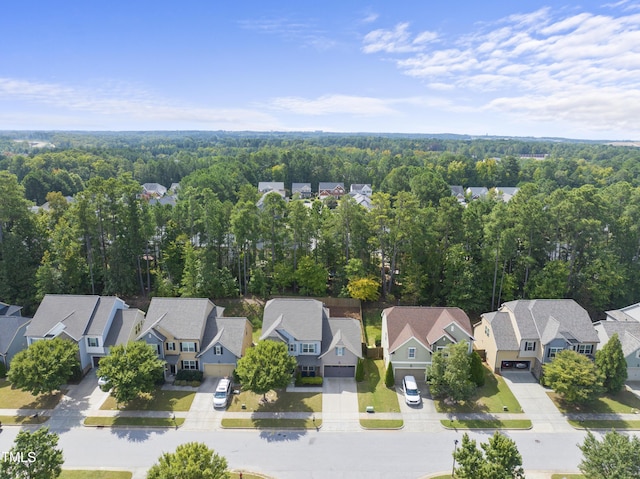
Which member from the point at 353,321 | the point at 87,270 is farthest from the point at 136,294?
the point at 353,321

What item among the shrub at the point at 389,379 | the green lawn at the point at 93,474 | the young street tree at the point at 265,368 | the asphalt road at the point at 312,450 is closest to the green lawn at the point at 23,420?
the asphalt road at the point at 312,450

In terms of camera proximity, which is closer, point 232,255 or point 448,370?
point 448,370

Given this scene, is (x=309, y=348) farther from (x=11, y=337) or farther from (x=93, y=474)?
(x=11, y=337)

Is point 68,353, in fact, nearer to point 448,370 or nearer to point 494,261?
point 448,370

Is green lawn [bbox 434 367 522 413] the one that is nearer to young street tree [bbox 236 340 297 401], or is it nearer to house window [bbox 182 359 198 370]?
young street tree [bbox 236 340 297 401]

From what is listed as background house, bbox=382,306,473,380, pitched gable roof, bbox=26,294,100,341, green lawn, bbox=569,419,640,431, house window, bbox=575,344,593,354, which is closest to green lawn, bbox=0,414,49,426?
pitched gable roof, bbox=26,294,100,341

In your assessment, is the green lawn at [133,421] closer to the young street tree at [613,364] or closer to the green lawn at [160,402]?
the green lawn at [160,402]
